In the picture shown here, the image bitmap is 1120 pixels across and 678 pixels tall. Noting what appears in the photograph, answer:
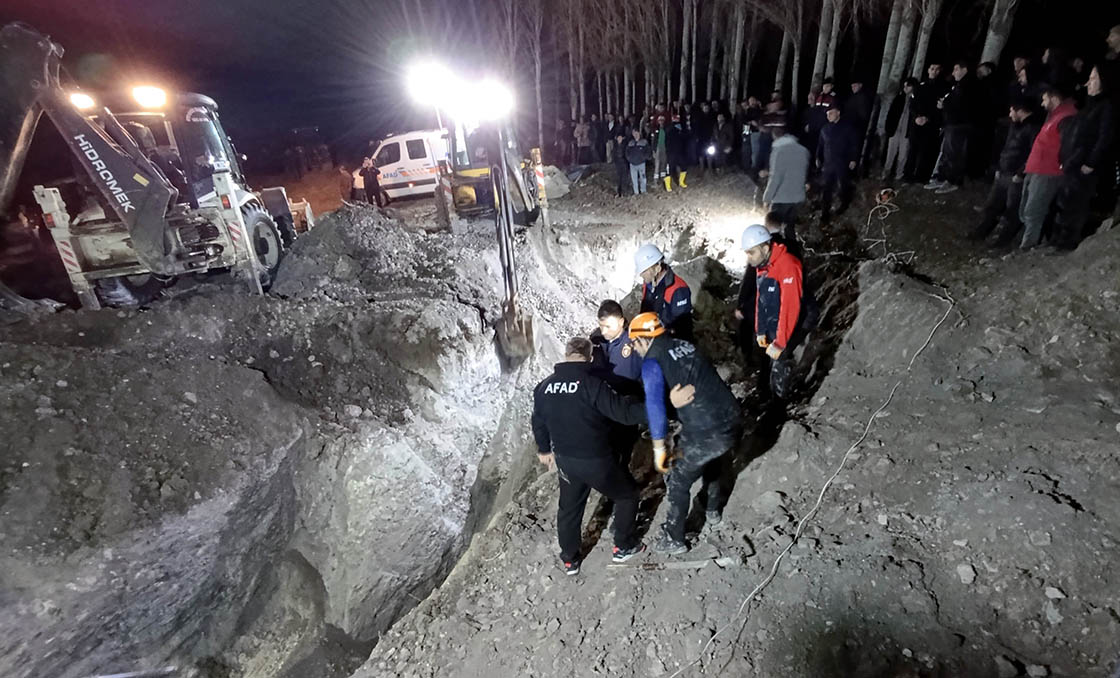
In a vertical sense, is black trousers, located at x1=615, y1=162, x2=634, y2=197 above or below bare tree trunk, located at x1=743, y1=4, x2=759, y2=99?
below

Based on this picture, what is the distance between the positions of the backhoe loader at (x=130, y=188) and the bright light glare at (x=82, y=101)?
1 centimetres

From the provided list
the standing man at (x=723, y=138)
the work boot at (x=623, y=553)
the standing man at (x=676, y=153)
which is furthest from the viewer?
the standing man at (x=676, y=153)

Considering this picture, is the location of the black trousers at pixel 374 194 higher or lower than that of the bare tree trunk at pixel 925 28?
lower

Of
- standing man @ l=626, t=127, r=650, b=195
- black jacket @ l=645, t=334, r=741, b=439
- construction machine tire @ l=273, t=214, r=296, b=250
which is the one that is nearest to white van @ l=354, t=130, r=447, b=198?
construction machine tire @ l=273, t=214, r=296, b=250

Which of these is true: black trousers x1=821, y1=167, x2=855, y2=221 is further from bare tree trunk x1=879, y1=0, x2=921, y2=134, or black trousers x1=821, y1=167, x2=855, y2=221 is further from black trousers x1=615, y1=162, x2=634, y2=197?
black trousers x1=615, y1=162, x2=634, y2=197

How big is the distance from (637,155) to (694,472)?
416 inches

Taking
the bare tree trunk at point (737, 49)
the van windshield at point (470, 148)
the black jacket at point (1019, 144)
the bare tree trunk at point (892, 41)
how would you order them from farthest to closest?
the bare tree trunk at point (737, 49) < the bare tree trunk at point (892, 41) < the van windshield at point (470, 148) < the black jacket at point (1019, 144)

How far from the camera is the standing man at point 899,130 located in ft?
26.0

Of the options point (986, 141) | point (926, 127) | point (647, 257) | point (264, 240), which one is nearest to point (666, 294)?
point (647, 257)

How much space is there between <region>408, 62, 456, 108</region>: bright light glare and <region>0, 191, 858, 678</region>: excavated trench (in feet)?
10.9

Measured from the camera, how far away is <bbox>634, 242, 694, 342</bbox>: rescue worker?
487cm

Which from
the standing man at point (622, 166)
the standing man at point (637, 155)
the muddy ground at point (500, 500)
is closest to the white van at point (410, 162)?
the standing man at point (622, 166)

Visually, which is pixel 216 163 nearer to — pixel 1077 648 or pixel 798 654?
pixel 798 654

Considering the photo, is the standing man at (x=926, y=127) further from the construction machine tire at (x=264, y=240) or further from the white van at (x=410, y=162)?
the white van at (x=410, y=162)
